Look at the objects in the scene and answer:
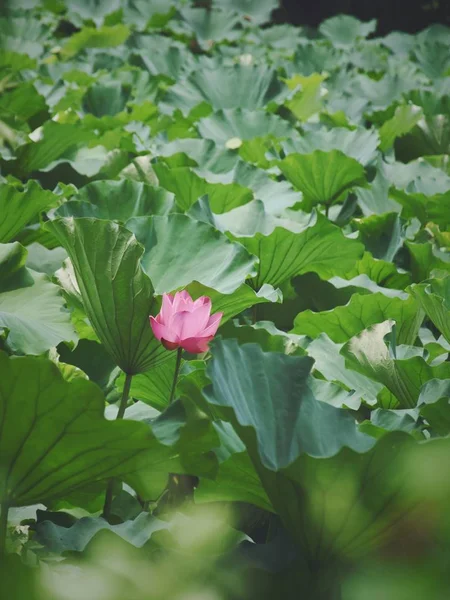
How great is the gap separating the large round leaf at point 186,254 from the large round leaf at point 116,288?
0.56 feet

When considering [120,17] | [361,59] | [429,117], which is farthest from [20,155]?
[120,17]

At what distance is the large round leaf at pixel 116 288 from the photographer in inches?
41.3

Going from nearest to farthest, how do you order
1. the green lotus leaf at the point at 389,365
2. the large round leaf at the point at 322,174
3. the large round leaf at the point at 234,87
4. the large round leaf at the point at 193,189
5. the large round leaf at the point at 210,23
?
the green lotus leaf at the point at 389,365 → the large round leaf at the point at 193,189 → the large round leaf at the point at 322,174 → the large round leaf at the point at 234,87 → the large round leaf at the point at 210,23

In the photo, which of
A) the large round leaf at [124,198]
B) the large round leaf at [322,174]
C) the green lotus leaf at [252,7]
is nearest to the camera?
the large round leaf at [124,198]

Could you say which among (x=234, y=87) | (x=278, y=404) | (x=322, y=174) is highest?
(x=278, y=404)

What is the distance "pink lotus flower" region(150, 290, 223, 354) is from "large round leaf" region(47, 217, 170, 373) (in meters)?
0.05

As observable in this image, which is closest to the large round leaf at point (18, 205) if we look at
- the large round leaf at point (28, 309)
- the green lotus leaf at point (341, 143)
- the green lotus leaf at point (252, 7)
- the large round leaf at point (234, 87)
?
the large round leaf at point (28, 309)

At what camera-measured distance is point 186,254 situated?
1.29m

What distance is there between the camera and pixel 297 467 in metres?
0.73

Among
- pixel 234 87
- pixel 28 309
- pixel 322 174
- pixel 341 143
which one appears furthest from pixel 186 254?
pixel 234 87

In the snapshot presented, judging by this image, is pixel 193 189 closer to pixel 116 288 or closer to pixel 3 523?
pixel 116 288

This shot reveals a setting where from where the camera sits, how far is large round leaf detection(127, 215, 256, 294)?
124 cm

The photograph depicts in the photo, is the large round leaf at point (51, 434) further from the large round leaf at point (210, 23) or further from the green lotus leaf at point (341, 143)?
the large round leaf at point (210, 23)

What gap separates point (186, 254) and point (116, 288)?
0.25 metres
